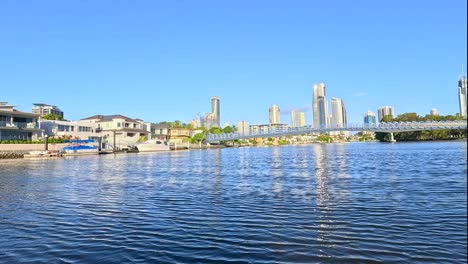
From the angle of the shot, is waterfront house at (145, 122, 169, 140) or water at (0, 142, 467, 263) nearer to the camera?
water at (0, 142, 467, 263)

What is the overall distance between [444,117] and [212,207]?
155920 mm

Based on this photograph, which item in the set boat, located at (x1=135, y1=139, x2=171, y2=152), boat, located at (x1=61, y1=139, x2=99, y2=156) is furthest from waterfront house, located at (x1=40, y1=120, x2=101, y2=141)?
boat, located at (x1=135, y1=139, x2=171, y2=152)

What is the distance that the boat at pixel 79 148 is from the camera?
76.1 metres

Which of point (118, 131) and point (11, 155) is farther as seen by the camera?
point (118, 131)

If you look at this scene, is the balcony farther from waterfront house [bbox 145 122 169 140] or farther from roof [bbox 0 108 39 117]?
waterfront house [bbox 145 122 169 140]

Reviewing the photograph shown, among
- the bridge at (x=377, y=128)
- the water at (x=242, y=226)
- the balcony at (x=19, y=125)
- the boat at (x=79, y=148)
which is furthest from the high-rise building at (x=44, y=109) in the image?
the water at (x=242, y=226)

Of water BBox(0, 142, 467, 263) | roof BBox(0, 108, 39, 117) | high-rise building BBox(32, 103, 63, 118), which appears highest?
high-rise building BBox(32, 103, 63, 118)

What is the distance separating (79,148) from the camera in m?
78.3

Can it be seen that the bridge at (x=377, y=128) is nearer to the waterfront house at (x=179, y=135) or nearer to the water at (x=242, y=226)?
the waterfront house at (x=179, y=135)

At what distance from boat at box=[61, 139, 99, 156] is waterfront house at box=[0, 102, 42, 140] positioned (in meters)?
7.34

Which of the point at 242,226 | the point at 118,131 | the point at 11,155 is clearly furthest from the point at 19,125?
the point at 242,226

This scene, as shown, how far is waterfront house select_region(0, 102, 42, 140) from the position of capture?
228 ft

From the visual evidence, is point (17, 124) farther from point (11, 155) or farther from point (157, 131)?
point (157, 131)

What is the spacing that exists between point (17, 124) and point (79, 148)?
12.7 meters
